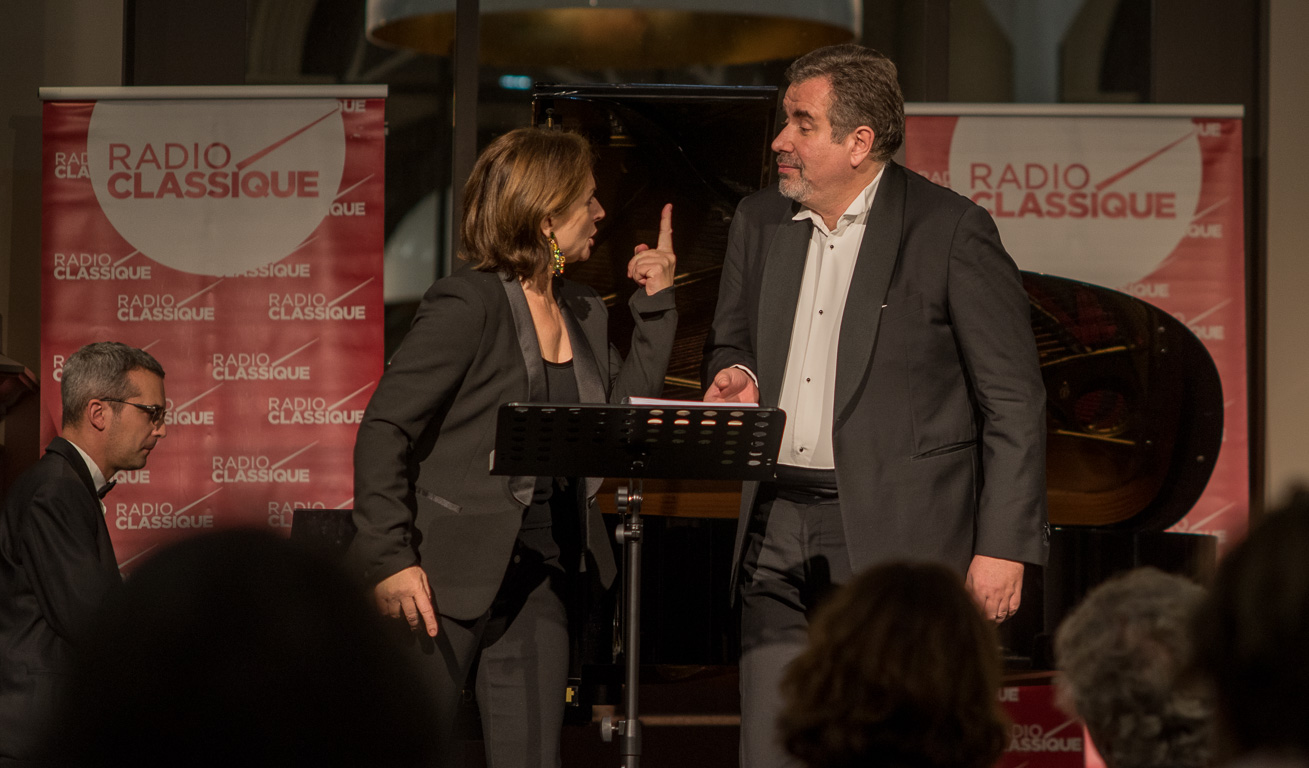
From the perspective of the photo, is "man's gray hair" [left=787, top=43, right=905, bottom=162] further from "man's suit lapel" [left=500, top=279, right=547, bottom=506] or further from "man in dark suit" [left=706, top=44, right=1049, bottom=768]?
"man's suit lapel" [left=500, top=279, right=547, bottom=506]

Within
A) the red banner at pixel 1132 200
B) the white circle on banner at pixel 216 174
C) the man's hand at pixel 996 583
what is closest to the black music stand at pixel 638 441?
the man's hand at pixel 996 583

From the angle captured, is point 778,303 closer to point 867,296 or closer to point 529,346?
point 867,296

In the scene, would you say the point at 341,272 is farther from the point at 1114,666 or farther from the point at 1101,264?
the point at 1114,666

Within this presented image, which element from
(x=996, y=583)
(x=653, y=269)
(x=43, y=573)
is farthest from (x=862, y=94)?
(x=43, y=573)

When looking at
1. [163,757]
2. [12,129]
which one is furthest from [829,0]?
[163,757]

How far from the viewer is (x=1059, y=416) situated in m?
4.58

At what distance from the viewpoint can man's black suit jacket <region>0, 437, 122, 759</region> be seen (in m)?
3.03

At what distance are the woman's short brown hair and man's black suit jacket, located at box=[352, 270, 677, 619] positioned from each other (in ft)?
0.21

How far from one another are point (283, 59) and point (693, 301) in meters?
3.14

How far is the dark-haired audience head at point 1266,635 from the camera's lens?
82cm

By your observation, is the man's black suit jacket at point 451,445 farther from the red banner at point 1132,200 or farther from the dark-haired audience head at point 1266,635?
the red banner at point 1132,200

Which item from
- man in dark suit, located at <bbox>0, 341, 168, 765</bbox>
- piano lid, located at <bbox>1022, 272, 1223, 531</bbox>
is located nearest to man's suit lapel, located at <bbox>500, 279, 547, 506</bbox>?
man in dark suit, located at <bbox>0, 341, 168, 765</bbox>

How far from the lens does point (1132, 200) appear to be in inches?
220

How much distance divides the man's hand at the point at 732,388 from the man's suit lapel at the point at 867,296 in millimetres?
206
